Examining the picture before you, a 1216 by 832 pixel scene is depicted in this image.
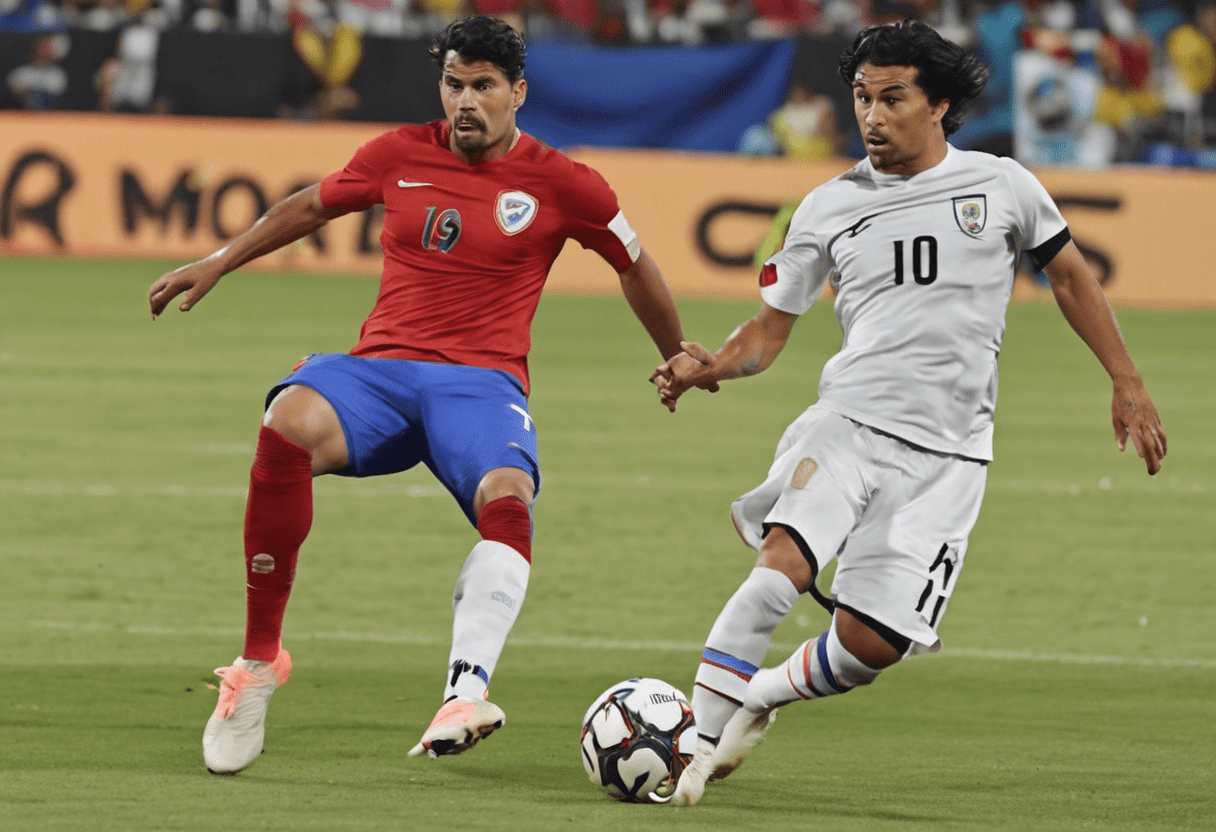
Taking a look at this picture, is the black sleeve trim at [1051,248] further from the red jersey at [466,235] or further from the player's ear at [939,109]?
the red jersey at [466,235]

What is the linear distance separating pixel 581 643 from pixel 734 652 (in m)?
2.45

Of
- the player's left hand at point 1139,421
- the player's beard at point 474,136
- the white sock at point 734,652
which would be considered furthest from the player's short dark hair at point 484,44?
the player's left hand at point 1139,421

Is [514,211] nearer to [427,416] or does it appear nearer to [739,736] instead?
[427,416]

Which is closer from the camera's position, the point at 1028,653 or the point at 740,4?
the point at 1028,653

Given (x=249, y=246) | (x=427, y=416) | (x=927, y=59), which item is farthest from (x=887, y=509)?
(x=249, y=246)

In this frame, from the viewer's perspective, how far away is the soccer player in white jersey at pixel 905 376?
219 inches

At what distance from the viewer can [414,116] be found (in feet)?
67.0

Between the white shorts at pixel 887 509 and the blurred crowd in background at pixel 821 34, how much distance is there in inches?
580

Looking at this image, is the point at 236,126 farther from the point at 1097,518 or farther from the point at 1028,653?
the point at 1028,653

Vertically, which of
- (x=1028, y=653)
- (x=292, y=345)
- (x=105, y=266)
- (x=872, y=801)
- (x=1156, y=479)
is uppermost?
(x=872, y=801)

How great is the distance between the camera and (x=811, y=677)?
570cm

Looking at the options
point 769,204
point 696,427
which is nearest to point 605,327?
point 769,204

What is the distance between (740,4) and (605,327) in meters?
7.46

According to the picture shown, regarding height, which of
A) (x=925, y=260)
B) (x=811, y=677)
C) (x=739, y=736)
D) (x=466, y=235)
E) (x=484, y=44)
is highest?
(x=484, y=44)
